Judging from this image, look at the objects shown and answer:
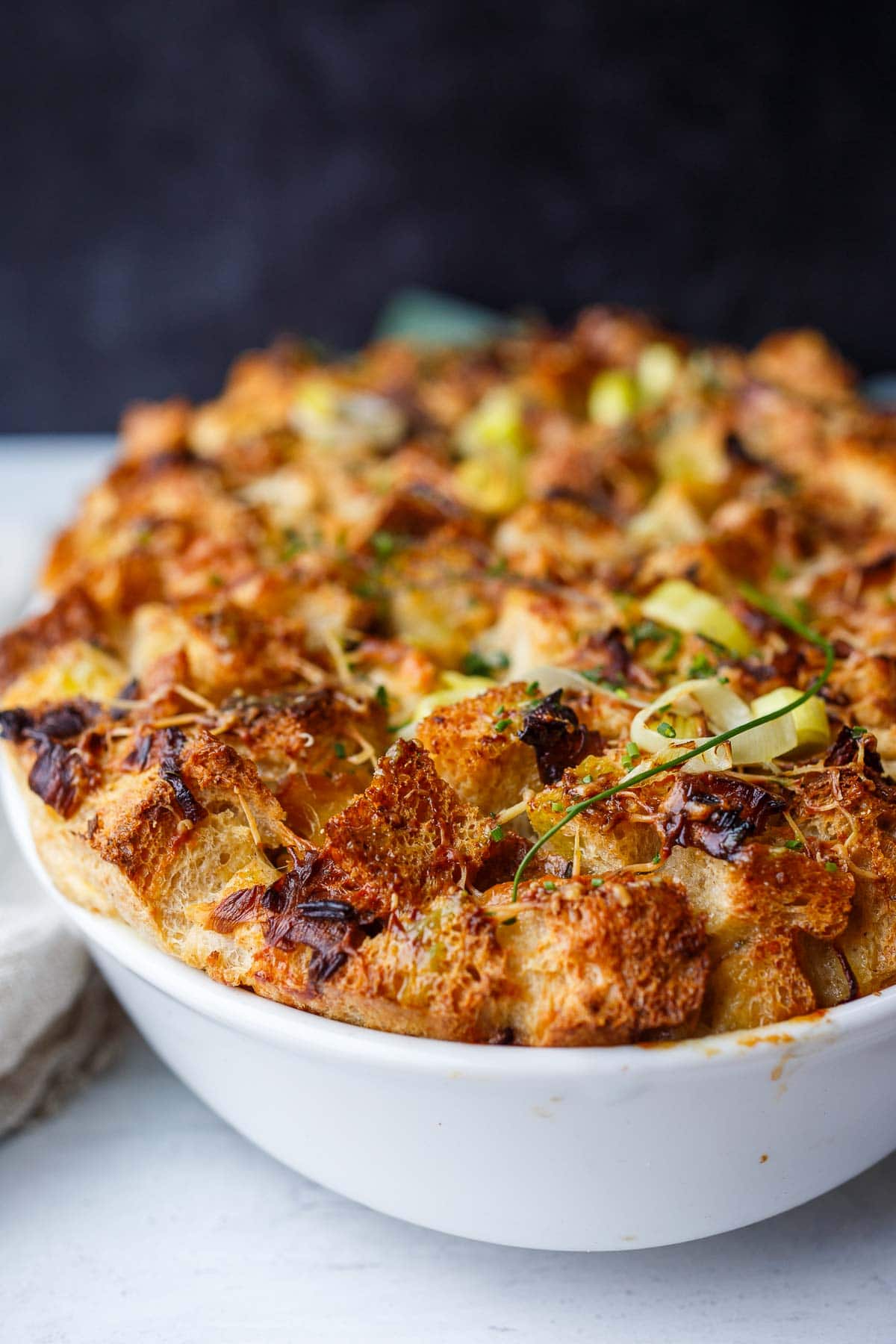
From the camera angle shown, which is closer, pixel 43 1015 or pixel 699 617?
pixel 43 1015

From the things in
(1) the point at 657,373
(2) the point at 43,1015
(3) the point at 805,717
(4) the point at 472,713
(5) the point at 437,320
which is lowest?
(5) the point at 437,320

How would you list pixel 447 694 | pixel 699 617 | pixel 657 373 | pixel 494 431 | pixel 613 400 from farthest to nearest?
pixel 657 373, pixel 613 400, pixel 494 431, pixel 699 617, pixel 447 694

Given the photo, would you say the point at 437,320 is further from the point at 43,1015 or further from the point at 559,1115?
the point at 559,1115

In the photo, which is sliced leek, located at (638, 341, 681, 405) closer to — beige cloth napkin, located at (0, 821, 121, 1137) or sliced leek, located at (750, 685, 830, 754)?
sliced leek, located at (750, 685, 830, 754)

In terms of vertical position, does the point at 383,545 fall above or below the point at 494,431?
above

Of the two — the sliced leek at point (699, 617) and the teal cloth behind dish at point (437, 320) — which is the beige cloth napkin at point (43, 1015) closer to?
the sliced leek at point (699, 617)

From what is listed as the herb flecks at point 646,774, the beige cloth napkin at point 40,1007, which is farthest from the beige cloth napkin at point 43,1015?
the herb flecks at point 646,774

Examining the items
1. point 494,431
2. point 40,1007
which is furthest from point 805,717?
point 494,431
